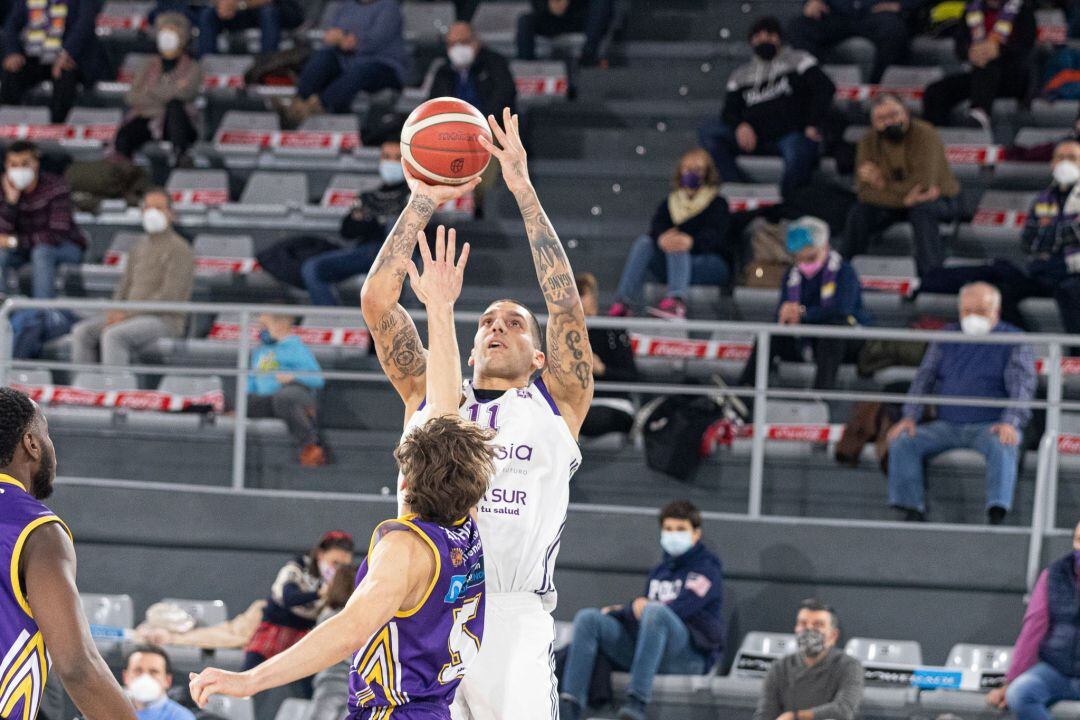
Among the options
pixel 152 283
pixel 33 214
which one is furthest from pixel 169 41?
pixel 152 283

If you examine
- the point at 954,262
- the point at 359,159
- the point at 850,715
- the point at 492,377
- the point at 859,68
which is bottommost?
the point at 850,715

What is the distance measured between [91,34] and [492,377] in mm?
10387

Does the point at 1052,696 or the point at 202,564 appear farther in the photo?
the point at 202,564

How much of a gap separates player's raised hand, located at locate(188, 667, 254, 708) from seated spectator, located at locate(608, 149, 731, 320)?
24.2 feet

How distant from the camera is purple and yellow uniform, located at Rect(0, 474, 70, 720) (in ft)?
12.3

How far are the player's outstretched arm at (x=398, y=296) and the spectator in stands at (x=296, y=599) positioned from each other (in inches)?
137

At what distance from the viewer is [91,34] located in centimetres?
1443

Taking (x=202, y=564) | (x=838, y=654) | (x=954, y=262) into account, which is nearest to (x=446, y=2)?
(x=954, y=262)

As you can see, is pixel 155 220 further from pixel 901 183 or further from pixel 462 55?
pixel 901 183

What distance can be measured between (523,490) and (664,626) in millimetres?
3477

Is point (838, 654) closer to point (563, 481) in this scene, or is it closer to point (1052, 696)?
point (1052, 696)

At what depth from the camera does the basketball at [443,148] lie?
18.2ft

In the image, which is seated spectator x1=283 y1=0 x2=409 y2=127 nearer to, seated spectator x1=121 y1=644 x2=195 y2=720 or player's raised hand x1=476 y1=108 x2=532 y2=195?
seated spectator x1=121 y1=644 x2=195 y2=720

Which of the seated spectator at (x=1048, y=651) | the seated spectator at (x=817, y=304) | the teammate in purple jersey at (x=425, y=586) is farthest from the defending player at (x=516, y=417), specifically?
the seated spectator at (x=817, y=304)
